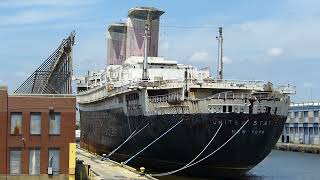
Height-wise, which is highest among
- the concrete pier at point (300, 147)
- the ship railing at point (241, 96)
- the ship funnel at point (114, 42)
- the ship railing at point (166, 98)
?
the ship funnel at point (114, 42)

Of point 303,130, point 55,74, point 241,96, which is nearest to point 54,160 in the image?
→ point 55,74

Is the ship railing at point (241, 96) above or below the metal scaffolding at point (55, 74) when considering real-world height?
below

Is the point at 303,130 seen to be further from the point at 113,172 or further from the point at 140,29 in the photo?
the point at 113,172

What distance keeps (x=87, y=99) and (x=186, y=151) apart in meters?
30.6

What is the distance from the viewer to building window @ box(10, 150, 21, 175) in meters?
31.0

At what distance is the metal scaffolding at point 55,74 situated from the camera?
37.3 metres

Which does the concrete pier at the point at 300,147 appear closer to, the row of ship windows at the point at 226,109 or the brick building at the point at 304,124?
the brick building at the point at 304,124

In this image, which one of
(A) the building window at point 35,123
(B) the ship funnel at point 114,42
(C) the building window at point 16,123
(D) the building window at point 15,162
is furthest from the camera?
(B) the ship funnel at point 114,42

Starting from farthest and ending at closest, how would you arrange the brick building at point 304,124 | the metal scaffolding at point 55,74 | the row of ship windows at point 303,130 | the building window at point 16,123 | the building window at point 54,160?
the row of ship windows at point 303,130 → the brick building at point 304,124 → the metal scaffolding at point 55,74 → the building window at point 54,160 → the building window at point 16,123

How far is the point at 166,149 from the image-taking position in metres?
44.0

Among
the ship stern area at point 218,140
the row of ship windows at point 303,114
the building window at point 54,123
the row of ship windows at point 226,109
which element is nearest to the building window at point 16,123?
the building window at point 54,123

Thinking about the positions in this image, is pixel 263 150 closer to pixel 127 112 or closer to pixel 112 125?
pixel 127 112

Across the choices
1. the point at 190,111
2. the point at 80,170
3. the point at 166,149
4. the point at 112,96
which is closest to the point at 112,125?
the point at 112,96

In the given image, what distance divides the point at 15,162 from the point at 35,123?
7.94 ft
